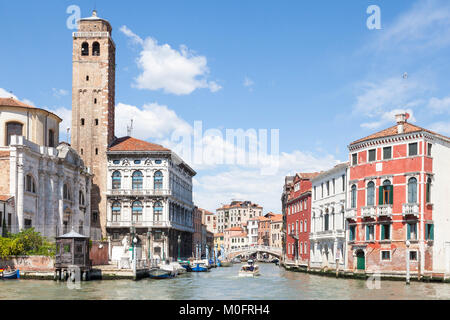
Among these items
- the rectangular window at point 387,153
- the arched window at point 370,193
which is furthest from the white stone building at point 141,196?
the rectangular window at point 387,153

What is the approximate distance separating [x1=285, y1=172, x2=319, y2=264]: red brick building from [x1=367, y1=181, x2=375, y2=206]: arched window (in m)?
13.6

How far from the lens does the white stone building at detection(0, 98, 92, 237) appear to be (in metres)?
43.2

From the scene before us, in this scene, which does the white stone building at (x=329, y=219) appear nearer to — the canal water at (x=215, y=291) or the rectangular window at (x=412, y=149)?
the rectangular window at (x=412, y=149)

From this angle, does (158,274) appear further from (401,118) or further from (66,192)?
(401,118)

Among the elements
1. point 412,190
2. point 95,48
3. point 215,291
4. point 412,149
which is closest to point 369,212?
point 412,190

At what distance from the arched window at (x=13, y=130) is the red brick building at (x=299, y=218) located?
999 inches

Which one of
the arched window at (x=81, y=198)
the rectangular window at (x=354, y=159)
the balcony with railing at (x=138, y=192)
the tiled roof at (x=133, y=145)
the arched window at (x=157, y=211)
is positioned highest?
the tiled roof at (x=133, y=145)

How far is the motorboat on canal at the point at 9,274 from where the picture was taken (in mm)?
35969

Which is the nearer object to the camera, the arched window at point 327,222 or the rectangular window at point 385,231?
the rectangular window at point 385,231

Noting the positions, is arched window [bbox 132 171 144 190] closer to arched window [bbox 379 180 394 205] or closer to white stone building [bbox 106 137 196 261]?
white stone building [bbox 106 137 196 261]

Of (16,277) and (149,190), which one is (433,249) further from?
(149,190)

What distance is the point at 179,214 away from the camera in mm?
66938
